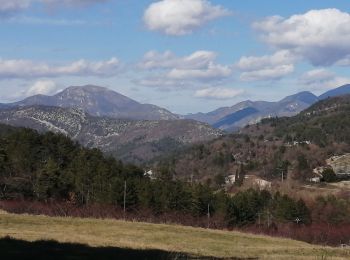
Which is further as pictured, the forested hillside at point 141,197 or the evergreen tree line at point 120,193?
the evergreen tree line at point 120,193

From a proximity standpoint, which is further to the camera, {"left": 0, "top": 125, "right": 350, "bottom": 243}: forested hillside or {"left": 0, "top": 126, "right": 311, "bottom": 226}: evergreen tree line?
{"left": 0, "top": 126, "right": 311, "bottom": 226}: evergreen tree line

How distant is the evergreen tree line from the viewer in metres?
115

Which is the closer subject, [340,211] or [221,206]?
[221,206]

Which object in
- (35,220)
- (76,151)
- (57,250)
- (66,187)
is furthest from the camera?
(76,151)

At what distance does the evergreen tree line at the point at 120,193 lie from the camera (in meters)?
115

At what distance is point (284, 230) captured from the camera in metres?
113

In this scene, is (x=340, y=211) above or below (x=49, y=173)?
below

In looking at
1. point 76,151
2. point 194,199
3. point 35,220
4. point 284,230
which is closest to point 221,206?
point 194,199

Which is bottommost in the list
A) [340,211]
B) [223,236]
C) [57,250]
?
[340,211]

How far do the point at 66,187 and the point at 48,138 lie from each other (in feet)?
125

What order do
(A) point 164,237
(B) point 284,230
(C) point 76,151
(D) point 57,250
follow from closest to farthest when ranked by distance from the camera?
(D) point 57,250 → (A) point 164,237 → (B) point 284,230 → (C) point 76,151

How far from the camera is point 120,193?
11406 centimetres

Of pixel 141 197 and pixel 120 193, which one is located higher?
pixel 120 193

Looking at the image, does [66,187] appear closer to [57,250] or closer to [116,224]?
[116,224]
